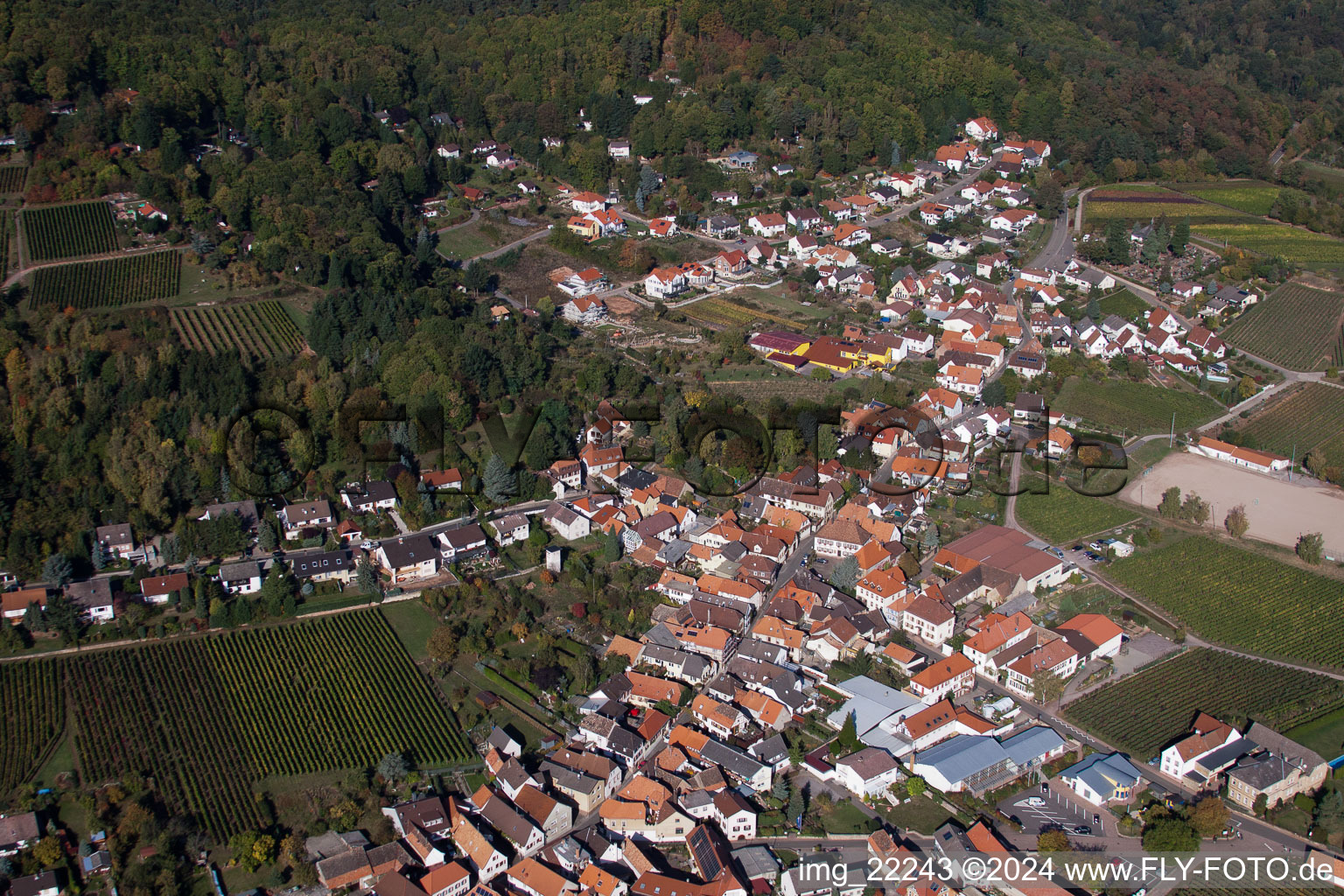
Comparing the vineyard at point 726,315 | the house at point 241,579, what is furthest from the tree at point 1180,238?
the house at point 241,579

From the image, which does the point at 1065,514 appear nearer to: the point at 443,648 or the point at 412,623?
the point at 443,648

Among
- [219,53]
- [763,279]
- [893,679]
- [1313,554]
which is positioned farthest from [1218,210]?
[219,53]

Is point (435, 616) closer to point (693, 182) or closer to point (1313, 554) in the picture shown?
point (1313, 554)

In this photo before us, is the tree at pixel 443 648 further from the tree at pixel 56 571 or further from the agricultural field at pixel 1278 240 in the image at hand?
the agricultural field at pixel 1278 240

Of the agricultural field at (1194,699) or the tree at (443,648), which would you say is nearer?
the agricultural field at (1194,699)

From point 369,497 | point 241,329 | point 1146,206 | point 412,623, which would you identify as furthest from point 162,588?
point 1146,206

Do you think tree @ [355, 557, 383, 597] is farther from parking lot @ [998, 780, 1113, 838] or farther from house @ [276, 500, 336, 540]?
parking lot @ [998, 780, 1113, 838]
